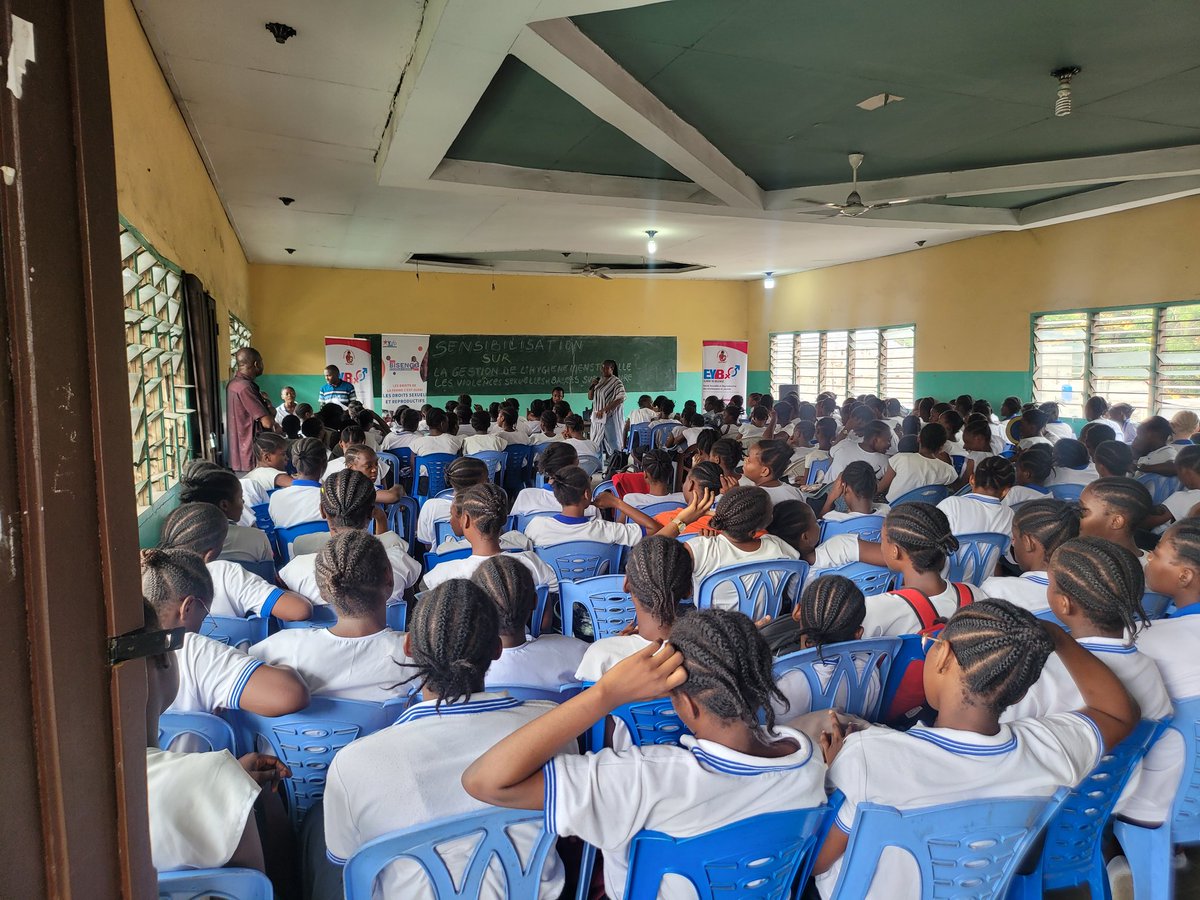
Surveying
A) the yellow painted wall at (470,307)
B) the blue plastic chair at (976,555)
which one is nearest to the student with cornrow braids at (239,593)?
the blue plastic chair at (976,555)

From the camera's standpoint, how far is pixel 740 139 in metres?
5.66

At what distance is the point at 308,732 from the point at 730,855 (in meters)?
1.00

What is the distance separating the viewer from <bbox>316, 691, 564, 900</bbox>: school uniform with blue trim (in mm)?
1211

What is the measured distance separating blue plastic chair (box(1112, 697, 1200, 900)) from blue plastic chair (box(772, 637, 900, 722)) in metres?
0.61

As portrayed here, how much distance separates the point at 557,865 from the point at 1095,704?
1.16 m

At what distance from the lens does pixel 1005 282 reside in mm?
9102

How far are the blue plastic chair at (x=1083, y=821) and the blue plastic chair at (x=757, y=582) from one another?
1166mm

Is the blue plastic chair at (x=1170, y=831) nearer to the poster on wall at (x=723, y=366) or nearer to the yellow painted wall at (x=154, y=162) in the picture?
the yellow painted wall at (x=154, y=162)

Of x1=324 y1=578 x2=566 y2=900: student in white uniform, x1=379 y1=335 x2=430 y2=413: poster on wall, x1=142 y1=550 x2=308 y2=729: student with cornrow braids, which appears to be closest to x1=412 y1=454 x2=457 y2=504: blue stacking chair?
x1=142 y1=550 x2=308 y2=729: student with cornrow braids

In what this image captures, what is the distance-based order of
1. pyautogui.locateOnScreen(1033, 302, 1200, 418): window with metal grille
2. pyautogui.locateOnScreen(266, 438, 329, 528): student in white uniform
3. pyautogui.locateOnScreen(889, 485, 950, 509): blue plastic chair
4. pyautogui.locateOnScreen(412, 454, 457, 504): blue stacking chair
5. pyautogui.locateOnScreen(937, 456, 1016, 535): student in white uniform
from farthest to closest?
pyautogui.locateOnScreen(1033, 302, 1200, 418): window with metal grille < pyautogui.locateOnScreen(412, 454, 457, 504): blue stacking chair < pyautogui.locateOnScreen(889, 485, 950, 509): blue plastic chair < pyautogui.locateOnScreen(266, 438, 329, 528): student in white uniform < pyautogui.locateOnScreen(937, 456, 1016, 535): student in white uniform

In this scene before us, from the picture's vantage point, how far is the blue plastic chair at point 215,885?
1.05 m

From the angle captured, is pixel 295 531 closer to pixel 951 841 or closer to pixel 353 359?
pixel 951 841

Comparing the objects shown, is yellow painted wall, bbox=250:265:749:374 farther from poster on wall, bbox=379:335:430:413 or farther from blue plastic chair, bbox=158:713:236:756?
blue plastic chair, bbox=158:713:236:756

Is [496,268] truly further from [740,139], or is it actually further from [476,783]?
[476,783]
